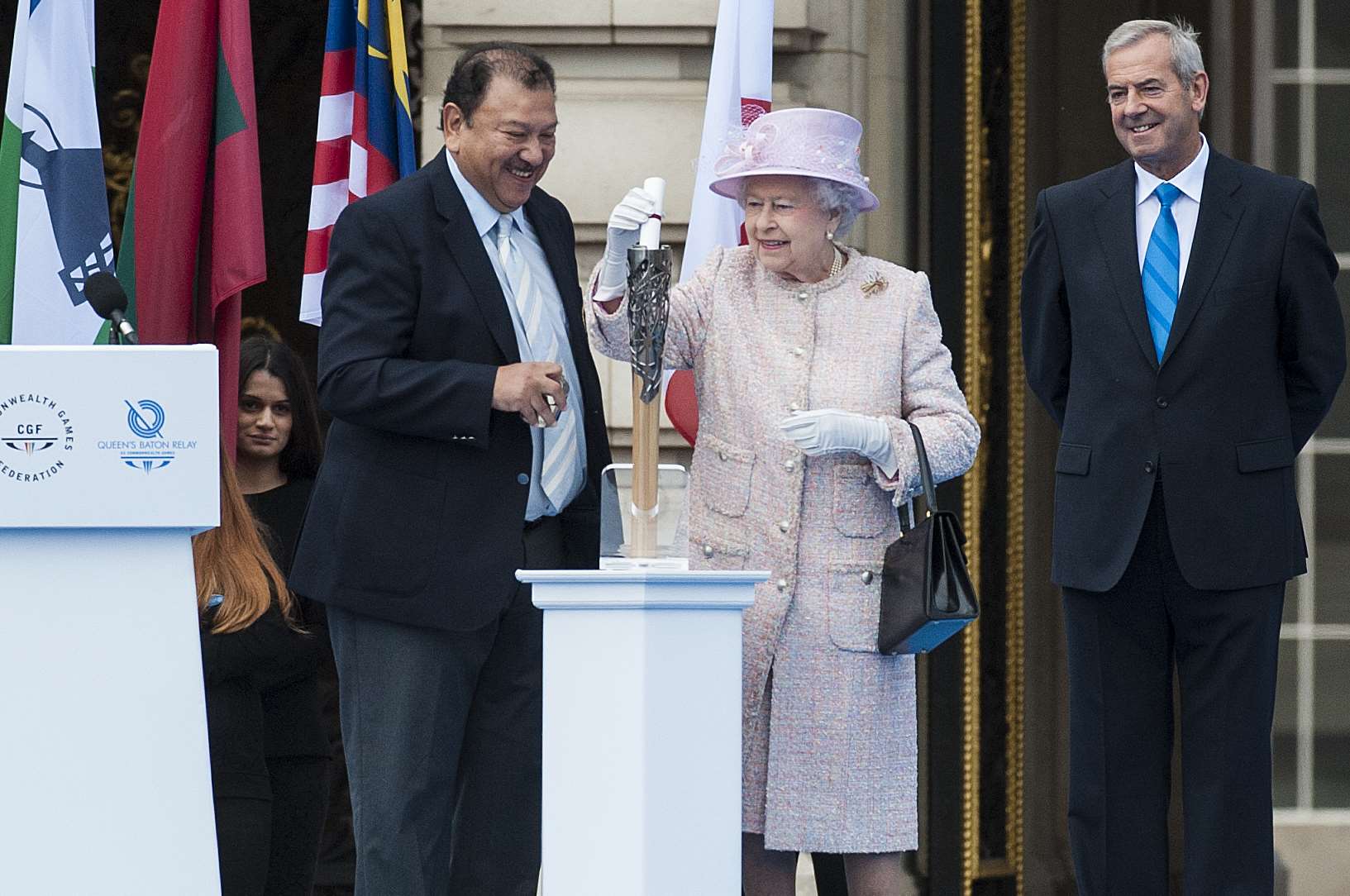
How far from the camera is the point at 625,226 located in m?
3.71

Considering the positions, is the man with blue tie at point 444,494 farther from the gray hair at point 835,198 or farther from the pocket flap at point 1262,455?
the pocket flap at point 1262,455

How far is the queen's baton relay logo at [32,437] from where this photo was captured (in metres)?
3.53

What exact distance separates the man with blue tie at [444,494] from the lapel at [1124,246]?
1074 mm

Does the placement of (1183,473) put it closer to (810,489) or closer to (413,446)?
(810,489)

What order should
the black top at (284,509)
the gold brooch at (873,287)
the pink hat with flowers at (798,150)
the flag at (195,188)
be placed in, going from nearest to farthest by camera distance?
the pink hat with flowers at (798,150) → the gold brooch at (873,287) → the black top at (284,509) → the flag at (195,188)

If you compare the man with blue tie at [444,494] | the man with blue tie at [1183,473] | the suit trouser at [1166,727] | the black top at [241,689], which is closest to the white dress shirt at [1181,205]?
the man with blue tie at [1183,473]

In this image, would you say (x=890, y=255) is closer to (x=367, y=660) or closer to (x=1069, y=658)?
(x=1069, y=658)

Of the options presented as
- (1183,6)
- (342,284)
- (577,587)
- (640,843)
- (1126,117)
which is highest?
(1183,6)

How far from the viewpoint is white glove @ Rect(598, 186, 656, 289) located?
12.1 feet

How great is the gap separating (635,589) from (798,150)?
0.95m

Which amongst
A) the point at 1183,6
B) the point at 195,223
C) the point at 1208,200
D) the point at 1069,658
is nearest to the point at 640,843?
the point at 1069,658

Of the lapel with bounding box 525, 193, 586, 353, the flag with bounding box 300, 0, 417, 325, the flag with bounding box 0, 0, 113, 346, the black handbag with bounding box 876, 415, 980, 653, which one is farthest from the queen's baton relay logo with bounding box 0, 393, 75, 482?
the flag with bounding box 300, 0, 417, 325

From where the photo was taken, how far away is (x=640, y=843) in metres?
3.39

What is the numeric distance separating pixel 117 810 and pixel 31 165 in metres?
2.21
